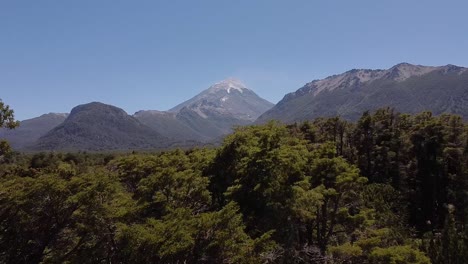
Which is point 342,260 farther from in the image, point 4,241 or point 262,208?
point 4,241

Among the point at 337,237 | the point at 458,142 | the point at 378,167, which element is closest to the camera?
the point at 337,237

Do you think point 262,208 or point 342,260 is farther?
point 262,208

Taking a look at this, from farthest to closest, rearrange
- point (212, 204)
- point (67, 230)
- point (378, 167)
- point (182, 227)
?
Answer: point (378, 167)
point (212, 204)
point (67, 230)
point (182, 227)

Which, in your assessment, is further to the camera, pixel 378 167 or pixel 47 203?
pixel 378 167

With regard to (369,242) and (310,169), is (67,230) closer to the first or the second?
(310,169)

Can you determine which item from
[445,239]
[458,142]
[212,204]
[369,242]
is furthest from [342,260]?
[458,142]

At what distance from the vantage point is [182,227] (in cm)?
2631

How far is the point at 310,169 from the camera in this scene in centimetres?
3403

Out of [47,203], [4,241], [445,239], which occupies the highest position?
[47,203]

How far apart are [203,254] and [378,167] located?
3796 centimetres

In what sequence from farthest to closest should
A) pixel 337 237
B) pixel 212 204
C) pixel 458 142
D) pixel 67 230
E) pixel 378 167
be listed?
pixel 378 167 → pixel 458 142 → pixel 212 204 → pixel 337 237 → pixel 67 230

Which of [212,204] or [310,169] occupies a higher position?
[310,169]

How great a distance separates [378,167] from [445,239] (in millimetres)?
24637

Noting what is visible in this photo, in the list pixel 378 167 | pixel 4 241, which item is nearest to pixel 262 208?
pixel 4 241
